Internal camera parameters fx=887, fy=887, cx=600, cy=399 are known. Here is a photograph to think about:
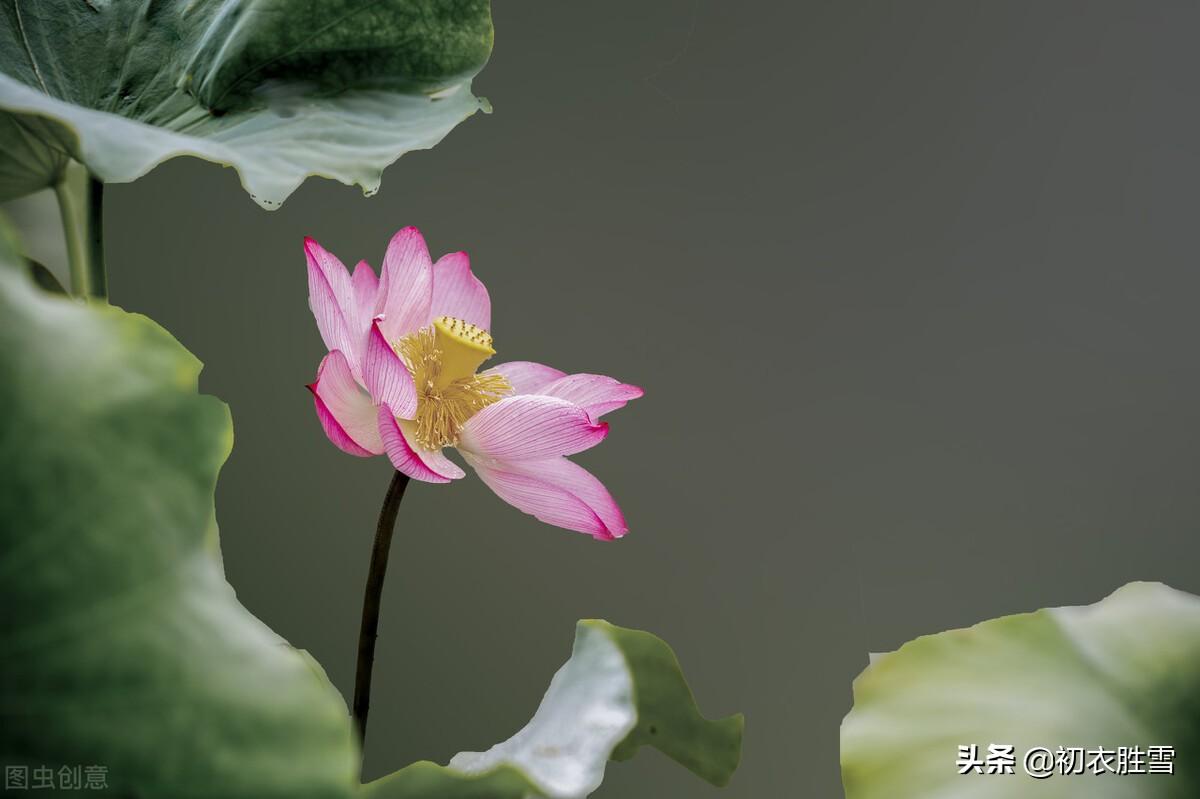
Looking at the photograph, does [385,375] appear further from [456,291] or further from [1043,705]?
[1043,705]

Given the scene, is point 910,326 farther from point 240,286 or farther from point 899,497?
point 240,286

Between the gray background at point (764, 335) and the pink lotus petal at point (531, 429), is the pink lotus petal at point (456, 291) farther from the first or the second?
the gray background at point (764, 335)

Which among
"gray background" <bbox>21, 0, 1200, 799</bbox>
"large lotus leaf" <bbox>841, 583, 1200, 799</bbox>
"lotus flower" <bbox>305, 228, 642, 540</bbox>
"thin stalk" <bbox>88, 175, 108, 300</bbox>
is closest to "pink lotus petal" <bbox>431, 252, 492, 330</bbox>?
"lotus flower" <bbox>305, 228, 642, 540</bbox>

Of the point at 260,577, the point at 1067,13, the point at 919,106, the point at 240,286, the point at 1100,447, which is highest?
the point at 1067,13

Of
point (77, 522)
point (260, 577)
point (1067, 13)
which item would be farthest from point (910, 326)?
point (77, 522)

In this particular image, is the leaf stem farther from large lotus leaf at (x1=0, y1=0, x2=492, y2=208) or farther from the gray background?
the gray background

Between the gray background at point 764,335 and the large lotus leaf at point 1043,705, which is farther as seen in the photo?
the gray background at point 764,335

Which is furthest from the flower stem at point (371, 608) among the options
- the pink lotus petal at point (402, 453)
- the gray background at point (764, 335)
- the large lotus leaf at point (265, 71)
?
the gray background at point (764, 335)

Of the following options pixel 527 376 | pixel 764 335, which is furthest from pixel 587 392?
pixel 764 335
